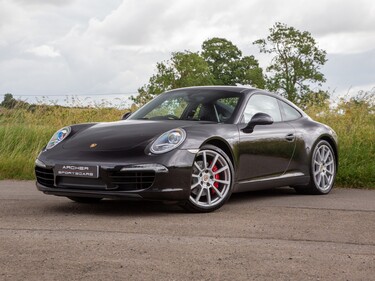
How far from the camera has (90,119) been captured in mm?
16281

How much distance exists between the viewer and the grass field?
11.2 m

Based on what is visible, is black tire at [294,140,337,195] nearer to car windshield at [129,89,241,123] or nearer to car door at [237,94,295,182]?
car door at [237,94,295,182]

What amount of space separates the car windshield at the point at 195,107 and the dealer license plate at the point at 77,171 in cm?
145

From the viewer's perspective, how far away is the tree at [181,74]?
7081 centimetres

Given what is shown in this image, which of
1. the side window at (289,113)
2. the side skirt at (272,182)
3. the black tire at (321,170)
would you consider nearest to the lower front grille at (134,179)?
the side skirt at (272,182)

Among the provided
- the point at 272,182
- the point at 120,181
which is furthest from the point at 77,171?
the point at 272,182

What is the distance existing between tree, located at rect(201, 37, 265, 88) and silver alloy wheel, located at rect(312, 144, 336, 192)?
64.1 m

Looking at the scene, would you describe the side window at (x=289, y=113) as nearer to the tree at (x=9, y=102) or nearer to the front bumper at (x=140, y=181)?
the front bumper at (x=140, y=181)

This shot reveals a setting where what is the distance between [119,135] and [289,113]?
2.66 meters

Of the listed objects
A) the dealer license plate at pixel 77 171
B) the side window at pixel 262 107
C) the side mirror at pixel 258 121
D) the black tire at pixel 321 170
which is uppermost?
the side window at pixel 262 107

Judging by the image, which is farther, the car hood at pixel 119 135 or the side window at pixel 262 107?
the side window at pixel 262 107

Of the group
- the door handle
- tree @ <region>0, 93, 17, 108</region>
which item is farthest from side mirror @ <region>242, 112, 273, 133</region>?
tree @ <region>0, 93, 17, 108</region>

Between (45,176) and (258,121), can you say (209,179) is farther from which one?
(45,176)

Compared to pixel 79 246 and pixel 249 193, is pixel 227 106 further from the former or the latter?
pixel 79 246
